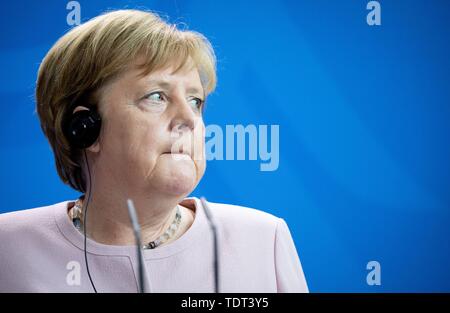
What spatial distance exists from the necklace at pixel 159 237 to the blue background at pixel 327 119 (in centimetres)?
36

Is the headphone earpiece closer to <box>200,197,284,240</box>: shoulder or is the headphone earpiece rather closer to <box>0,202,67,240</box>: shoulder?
<box>0,202,67,240</box>: shoulder

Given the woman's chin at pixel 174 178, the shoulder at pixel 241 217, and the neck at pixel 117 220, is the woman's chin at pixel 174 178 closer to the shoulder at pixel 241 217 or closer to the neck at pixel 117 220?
the neck at pixel 117 220

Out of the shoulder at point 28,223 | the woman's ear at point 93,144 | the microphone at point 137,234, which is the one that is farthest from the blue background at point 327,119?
the microphone at point 137,234

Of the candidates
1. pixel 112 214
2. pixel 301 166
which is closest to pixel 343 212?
pixel 301 166

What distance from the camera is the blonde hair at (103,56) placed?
1172mm

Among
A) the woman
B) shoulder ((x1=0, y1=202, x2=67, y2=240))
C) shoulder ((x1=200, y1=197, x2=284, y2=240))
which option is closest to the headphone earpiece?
the woman

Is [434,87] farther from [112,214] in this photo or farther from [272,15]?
[112,214]

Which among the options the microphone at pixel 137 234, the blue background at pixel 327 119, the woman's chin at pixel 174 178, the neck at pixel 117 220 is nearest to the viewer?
the microphone at pixel 137 234

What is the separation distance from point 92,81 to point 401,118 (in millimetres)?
831

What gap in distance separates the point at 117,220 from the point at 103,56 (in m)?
0.35

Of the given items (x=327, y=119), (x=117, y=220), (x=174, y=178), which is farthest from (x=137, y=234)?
(x=327, y=119)

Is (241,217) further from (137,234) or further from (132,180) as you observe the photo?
(137,234)

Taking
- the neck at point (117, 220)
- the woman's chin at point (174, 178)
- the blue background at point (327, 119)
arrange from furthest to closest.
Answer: the blue background at point (327, 119), the neck at point (117, 220), the woman's chin at point (174, 178)

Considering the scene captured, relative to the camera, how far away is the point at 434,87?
152cm
